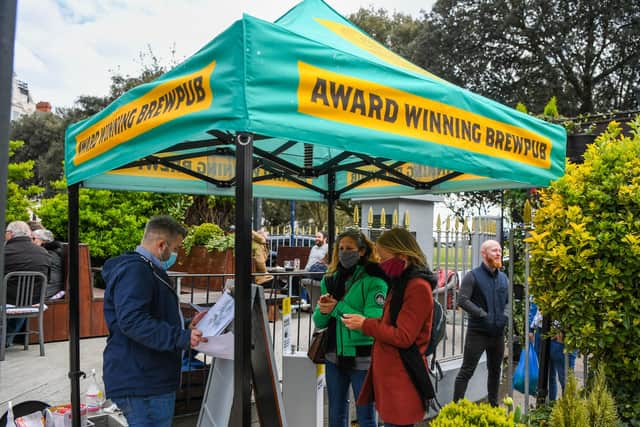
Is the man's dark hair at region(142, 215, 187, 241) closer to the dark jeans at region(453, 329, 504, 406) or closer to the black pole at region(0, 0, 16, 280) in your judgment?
the black pole at region(0, 0, 16, 280)

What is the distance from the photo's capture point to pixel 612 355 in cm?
309

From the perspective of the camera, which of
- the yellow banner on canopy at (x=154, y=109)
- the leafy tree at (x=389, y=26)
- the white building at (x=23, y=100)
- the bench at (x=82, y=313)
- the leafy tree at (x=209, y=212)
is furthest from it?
the white building at (x=23, y=100)

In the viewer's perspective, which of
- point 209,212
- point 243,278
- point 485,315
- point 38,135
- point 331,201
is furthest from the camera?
point 38,135

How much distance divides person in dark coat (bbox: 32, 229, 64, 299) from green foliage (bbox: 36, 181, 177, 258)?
2162 mm

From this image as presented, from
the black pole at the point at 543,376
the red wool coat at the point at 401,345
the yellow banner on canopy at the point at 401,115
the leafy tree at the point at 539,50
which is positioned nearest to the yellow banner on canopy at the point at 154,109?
the yellow banner on canopy at the point at 401,115

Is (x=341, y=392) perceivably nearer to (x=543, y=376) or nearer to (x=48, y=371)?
(x=543, y=376)

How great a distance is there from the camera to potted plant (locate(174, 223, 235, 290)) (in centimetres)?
809

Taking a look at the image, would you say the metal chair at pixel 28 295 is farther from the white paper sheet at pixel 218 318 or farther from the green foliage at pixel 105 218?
the white paper sheet at pixel 218 318

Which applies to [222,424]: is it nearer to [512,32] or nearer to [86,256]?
[86,256]

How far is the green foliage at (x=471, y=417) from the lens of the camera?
2435 mm

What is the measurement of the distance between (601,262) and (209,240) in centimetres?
655

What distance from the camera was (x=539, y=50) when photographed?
20.4 m

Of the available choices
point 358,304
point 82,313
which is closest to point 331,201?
point 358,304

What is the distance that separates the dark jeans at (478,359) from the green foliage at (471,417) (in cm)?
262
